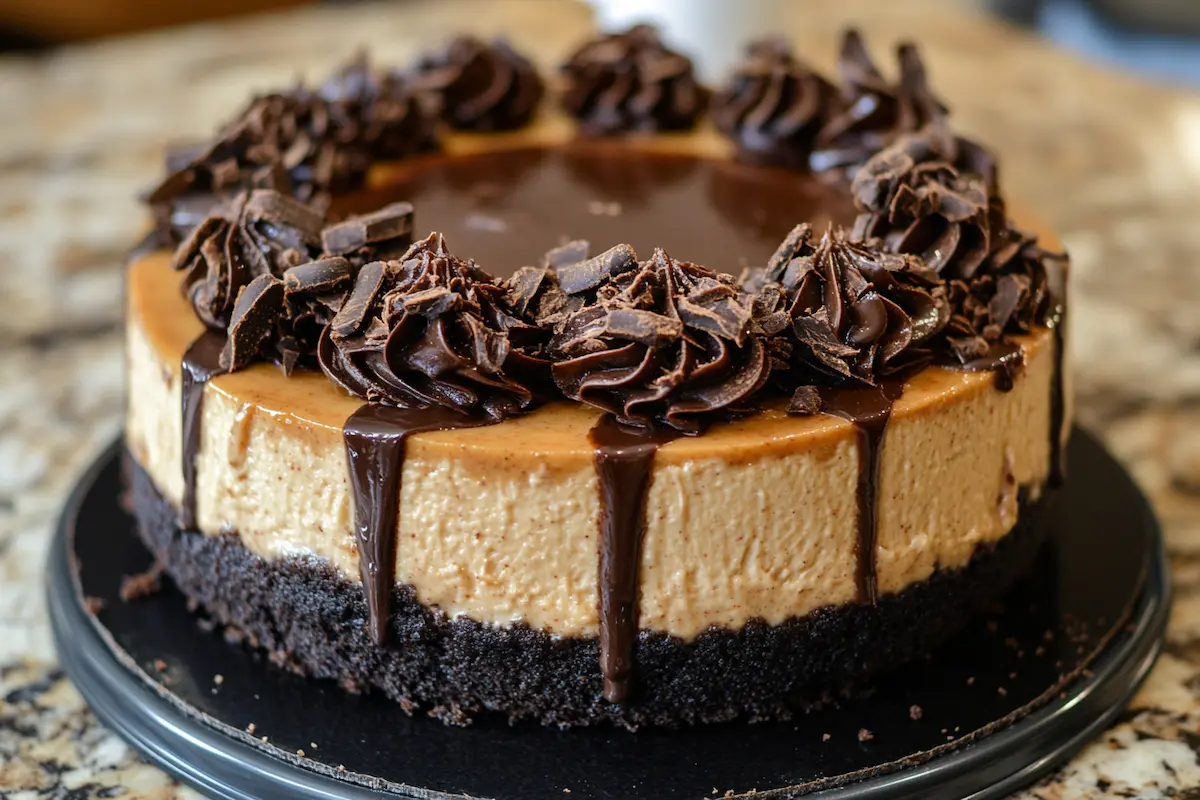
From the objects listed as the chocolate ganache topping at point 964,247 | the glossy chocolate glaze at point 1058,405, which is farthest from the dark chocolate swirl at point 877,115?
the glossy chocolate glaze at point 1058,405

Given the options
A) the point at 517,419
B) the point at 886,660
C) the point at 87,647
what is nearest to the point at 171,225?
the point at 87,647

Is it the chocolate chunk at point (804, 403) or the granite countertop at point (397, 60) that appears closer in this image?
the chocolate chunk at point (804, 403)

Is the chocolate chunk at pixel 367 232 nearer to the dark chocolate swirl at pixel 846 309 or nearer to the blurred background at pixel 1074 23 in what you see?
the dark chocolate swirl at pixel 846 309

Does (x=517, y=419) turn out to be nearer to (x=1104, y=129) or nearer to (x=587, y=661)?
(x=587, y=661)

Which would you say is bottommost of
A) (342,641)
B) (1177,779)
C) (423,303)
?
(1177,779)

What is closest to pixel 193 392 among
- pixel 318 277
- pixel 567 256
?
pixel 318 277

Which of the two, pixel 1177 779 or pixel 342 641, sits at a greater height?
pixel 342 641
